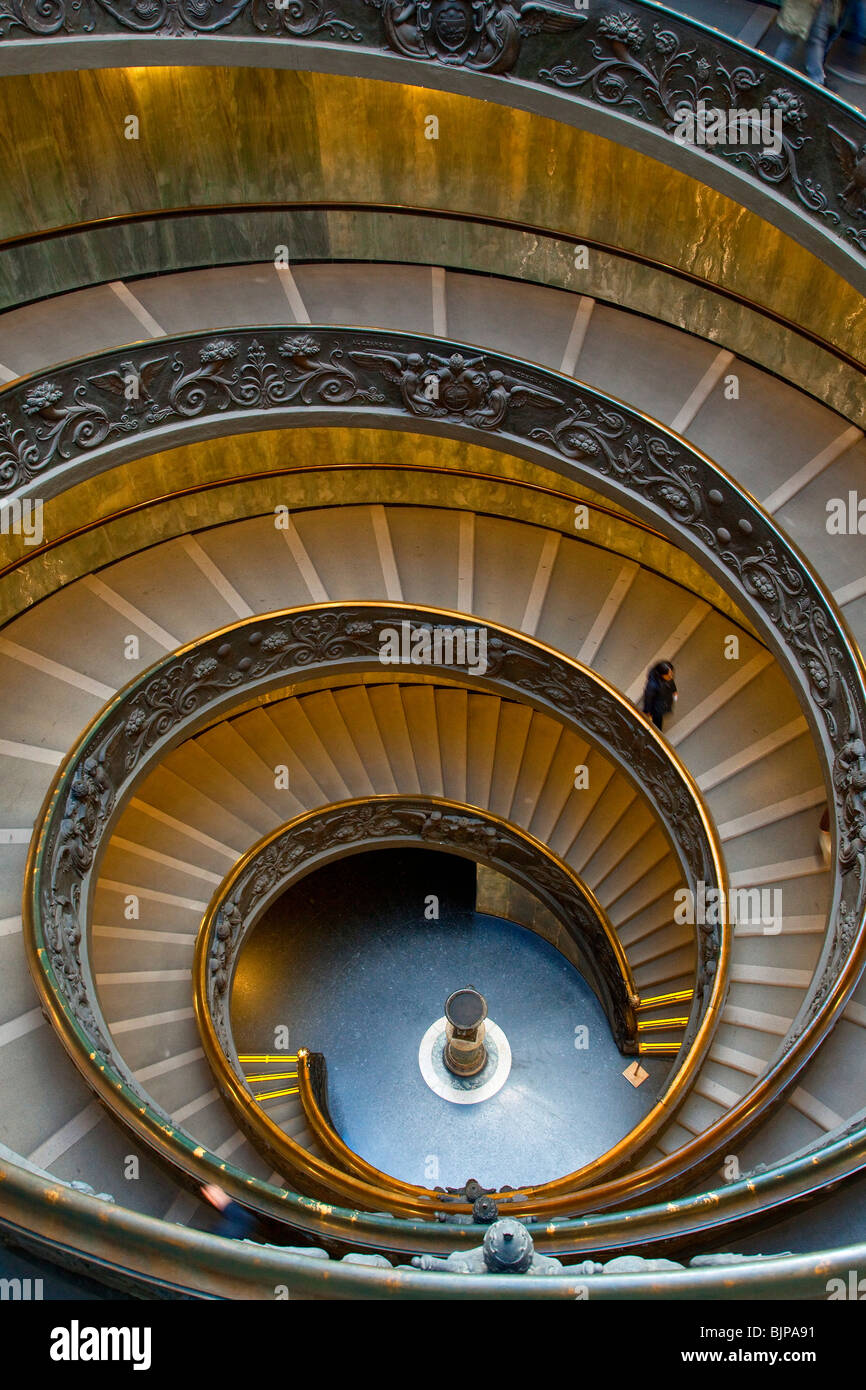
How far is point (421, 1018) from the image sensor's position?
46.3ft

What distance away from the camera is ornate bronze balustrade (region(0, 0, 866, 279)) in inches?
331

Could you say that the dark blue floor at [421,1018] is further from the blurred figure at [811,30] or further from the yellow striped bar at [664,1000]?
the blurred figure at [811,30]

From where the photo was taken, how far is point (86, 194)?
10.4 m

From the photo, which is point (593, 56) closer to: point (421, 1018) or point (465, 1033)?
point (465, 1033)

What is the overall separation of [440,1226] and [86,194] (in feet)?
33.0

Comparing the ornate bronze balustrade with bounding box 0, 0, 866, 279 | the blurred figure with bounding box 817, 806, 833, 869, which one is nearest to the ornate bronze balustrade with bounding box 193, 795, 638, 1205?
the blurred figure with bounding box 817, 806, 833, 869

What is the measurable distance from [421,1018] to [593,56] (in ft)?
37.8

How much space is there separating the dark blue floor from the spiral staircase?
0.56 m

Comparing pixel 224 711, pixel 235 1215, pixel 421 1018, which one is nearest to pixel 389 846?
pixel 421 1018

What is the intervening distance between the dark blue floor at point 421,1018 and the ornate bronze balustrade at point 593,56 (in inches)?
405

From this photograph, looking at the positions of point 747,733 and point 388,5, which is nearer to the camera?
point 388,5

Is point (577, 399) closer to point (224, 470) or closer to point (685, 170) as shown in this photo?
point (685, 170)

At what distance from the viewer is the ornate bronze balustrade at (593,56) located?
27.6 ft
